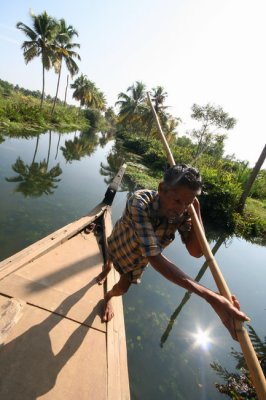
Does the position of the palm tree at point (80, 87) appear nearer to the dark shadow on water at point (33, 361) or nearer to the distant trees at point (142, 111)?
the distant trees at point (142, 111)

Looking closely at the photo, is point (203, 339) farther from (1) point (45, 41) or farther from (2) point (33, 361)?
(1) point (45, 41)

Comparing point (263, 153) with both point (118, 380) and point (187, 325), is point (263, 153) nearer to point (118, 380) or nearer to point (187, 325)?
point (187, 325)

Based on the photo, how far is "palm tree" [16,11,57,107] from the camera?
2148 cm

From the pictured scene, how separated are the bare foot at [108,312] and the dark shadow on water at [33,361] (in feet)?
0.75

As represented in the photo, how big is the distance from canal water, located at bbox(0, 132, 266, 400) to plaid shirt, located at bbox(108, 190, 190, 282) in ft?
5.76

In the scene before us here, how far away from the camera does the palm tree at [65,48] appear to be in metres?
24.0

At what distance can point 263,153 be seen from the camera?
9.46m

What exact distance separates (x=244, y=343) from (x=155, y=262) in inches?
23.3

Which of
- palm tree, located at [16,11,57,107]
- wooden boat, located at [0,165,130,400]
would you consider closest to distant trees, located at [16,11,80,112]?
palm tree, located at [16,11,57,107]

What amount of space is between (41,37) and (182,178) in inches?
1021

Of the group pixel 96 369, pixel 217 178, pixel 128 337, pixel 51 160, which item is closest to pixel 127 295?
pixel 128 337

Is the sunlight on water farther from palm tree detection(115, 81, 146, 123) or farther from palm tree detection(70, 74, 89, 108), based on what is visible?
palm tree detection(70, 74, 89, 108)

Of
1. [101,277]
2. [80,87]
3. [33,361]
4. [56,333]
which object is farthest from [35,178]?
[80,87]

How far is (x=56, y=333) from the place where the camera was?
2113mm
